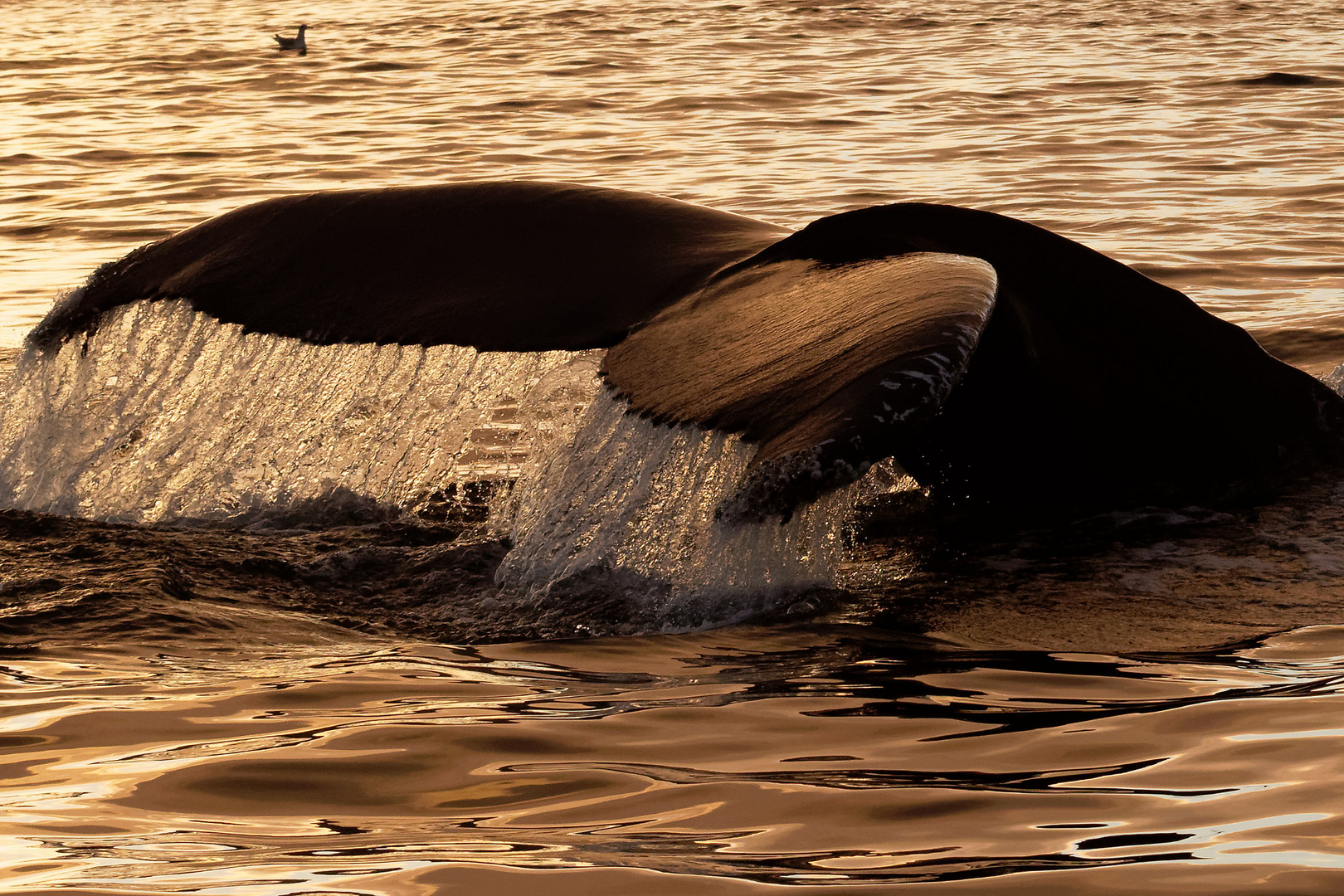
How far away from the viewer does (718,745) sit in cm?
360

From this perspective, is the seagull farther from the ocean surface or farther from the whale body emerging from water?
the whale body emerging from water

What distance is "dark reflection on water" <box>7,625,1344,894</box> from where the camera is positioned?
2850 mm

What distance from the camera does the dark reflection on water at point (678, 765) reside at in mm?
2850

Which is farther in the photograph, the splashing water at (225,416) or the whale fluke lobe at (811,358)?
the splashing water at (225,416)

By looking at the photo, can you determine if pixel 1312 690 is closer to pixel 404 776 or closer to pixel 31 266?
pixel 404 776

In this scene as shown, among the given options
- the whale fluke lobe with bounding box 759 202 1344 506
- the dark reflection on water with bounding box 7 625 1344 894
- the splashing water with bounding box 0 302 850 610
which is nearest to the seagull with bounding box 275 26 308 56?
the splashing water with bounding box 0 302 850 610

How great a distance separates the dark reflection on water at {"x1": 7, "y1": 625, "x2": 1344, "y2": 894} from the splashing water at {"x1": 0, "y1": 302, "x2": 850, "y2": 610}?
0.26 metres

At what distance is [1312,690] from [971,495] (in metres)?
1.88

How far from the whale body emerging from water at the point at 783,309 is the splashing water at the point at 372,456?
4.6 inches

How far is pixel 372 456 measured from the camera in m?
6.19

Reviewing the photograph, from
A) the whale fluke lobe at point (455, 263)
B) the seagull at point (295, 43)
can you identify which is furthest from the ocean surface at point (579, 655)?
the seagull at point (295, 43)

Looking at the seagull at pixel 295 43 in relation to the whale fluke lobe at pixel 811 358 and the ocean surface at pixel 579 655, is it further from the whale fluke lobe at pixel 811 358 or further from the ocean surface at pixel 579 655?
the whale fluke lobe at pixel 811 358

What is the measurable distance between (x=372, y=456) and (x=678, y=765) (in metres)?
2.97

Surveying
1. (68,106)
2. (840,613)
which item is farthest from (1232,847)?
(68,106)
